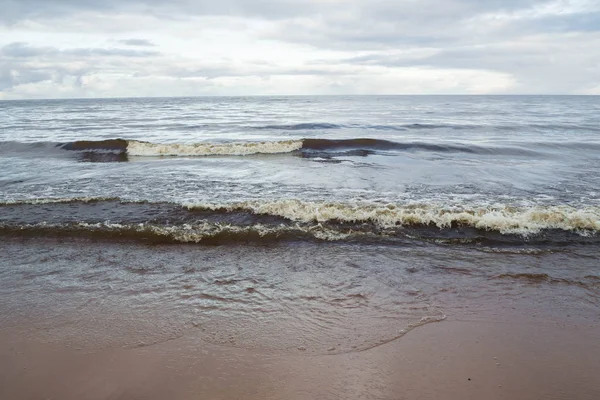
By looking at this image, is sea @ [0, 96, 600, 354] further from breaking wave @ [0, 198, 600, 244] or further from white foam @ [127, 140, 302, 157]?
white foam @ [127, 140, 302, 157]

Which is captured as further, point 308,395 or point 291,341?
point 291,341

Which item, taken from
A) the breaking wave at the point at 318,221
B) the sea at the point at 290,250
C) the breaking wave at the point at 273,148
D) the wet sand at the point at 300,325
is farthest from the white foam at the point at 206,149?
the wet sand at the point at 300,325

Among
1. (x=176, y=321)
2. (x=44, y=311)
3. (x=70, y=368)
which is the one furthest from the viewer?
(x=44, y=311)

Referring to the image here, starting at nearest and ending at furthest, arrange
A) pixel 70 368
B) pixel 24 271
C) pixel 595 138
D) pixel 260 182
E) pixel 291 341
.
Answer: pixel 70 368 → pixel 291 341 → pixel 24 271 → pixel 260 182 → pixel 595 138

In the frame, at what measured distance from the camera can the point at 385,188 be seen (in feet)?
35.7

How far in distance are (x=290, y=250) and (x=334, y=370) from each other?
322 centimetres

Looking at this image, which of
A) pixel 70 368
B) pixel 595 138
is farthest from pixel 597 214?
pixel 595 138

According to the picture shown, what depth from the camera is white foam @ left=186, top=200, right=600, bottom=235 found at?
7.58m

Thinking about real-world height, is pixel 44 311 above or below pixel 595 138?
below

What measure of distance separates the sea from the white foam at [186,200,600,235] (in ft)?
0.12

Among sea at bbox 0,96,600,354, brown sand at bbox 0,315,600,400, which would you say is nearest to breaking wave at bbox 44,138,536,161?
sea at bbox 0,96,600,354

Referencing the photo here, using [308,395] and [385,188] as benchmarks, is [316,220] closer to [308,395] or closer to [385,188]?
[385,188]

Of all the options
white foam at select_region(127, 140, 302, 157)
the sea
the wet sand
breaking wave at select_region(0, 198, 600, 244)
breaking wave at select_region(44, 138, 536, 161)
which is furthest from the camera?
white foam at select_region(127, 140, 302, 157)

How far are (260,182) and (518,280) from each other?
7937mm
